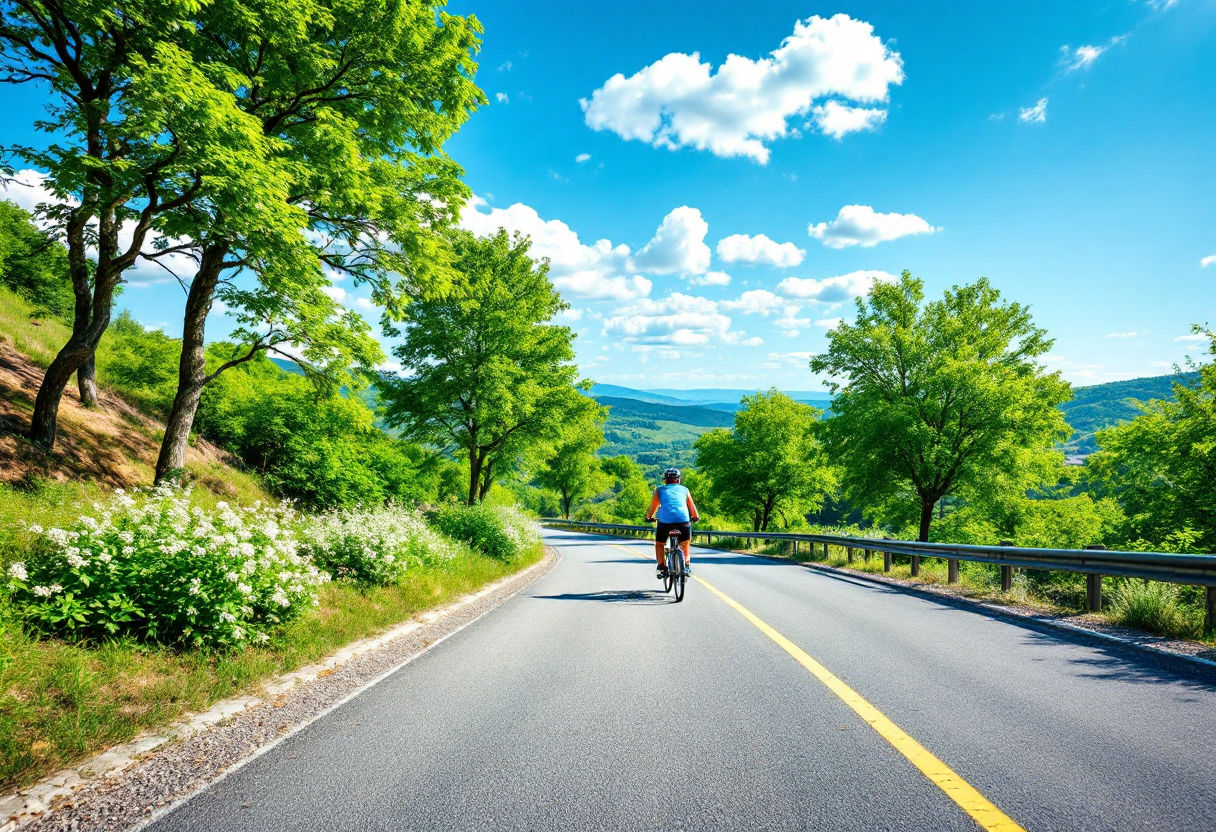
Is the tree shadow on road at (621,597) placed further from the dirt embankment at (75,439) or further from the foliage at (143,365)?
the foliage at (143,365)

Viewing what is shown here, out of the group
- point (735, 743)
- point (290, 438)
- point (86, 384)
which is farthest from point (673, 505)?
point (290, 438)

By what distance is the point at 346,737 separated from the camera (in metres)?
3.72

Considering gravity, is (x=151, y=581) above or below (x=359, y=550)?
above

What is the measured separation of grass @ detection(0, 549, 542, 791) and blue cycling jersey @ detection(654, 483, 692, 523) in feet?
17.9

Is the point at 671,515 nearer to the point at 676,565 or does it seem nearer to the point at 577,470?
the point at 676,565


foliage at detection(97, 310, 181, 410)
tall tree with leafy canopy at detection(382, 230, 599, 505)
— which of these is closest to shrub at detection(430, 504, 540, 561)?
tall tree with leafy canopy at detection(382, 230, 599, 505)

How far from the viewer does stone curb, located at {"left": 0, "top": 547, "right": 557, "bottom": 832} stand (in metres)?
2.76

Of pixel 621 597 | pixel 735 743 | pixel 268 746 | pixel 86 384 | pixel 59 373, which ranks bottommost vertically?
pixel 621 597

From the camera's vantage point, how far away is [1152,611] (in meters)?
6.77

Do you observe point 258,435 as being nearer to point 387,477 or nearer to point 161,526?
point 387,477

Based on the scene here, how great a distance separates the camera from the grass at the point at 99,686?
10.5 ft

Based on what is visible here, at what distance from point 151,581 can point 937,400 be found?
25803mm

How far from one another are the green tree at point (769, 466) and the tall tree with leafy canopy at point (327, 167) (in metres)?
31.4

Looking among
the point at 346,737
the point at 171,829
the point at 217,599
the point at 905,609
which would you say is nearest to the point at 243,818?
the point at 171,829
